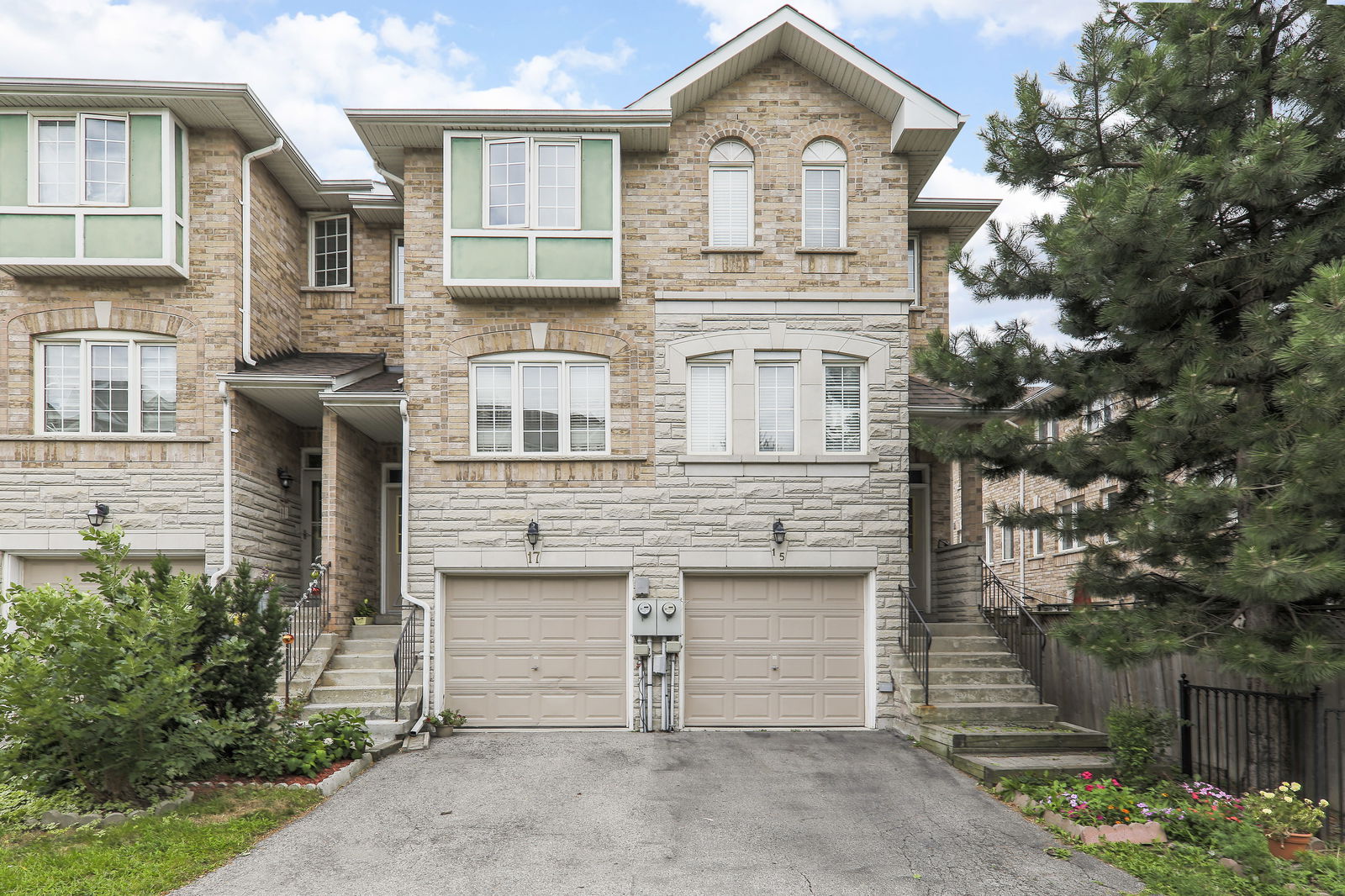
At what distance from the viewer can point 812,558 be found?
42.2ft

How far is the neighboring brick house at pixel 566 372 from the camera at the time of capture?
12680 millimetres

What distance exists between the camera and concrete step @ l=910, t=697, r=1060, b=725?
38.1ft

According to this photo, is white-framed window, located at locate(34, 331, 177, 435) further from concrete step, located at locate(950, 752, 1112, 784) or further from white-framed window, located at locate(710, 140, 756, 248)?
concrete step, located at locate(950, 752, 1112, 784)

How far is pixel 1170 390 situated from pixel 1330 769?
3.29m

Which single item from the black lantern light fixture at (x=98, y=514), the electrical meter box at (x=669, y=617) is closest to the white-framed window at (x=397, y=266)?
the black lantern light fixture at (x=98, y=514)

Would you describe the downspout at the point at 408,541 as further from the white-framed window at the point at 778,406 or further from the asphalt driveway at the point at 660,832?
the white-framed window at the point at 778,406

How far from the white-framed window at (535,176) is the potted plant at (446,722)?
619 cm

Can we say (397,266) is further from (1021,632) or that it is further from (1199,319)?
(1199,319)

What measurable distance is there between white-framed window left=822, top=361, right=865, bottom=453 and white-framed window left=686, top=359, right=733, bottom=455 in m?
1.29

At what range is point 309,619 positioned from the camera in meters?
12.9

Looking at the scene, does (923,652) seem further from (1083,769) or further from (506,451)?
(506,451)

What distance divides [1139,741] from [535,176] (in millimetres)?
9341

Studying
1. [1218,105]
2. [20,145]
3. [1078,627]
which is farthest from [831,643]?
[20,145]

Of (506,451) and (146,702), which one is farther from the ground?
(506,451)
